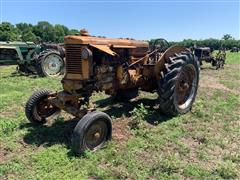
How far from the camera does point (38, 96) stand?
6.89m

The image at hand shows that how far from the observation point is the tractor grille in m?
6.36

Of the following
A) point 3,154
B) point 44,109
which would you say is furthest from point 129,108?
point 3,154

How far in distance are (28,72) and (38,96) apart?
9.18m

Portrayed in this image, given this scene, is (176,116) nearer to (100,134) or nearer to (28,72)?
(100,134)

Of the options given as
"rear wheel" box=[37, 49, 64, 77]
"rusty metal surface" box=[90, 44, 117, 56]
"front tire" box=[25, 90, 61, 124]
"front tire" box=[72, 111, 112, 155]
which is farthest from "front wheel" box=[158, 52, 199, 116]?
"rear wheel" box=[37, 49, 64, 77]

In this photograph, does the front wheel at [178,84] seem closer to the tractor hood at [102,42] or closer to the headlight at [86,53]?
the tractor hood at [102,42]

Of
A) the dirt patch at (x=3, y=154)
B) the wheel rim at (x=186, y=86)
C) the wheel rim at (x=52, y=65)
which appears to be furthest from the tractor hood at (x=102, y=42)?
the wheel rim at (x=52, y=65)

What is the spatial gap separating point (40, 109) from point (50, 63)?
25.3 ft

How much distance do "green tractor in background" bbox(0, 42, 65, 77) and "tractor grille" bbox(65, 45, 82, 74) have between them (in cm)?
794

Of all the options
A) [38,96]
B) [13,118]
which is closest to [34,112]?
[38,96]

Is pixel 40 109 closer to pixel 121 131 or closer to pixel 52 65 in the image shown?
pixel 121 131

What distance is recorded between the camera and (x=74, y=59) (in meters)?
6.43

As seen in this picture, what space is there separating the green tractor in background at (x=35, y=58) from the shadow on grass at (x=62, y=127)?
6235mm

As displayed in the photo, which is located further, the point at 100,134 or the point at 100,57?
the point at 100,57
